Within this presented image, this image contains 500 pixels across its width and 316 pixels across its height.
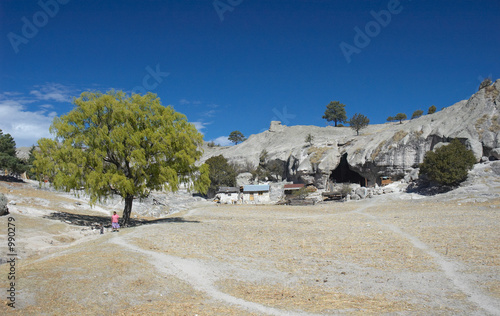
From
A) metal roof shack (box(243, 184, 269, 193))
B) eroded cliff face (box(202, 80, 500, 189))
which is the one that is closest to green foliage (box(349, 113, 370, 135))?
eroded cliff face (box(202, 80, 500, 189))

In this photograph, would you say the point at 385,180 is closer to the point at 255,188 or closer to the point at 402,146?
the point at 402,146

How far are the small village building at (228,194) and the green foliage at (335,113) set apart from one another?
83.4 meters

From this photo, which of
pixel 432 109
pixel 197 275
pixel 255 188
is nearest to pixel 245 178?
pixel 255 188

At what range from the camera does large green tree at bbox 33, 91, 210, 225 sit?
73.7 feet

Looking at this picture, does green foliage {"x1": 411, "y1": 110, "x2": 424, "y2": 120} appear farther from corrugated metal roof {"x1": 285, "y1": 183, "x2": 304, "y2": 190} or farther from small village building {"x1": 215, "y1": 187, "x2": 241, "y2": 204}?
small village building {"x1": 215, "y1": 187, "x2": 241, "y2": 204}

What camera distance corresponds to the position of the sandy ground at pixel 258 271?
8922 millimetres

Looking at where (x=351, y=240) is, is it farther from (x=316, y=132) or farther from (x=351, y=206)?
(x=316, y=132)

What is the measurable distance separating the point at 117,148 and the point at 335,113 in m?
125

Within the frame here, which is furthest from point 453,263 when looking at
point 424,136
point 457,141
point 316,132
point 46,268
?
point 316,132

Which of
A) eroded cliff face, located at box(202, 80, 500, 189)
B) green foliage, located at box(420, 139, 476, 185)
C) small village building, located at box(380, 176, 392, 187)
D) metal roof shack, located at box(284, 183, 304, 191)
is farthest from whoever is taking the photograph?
metal roof shack, located at box(284, 183, 304, 191)

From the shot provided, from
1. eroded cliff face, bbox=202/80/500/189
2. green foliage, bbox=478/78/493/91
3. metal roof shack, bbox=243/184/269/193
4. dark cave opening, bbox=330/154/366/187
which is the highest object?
green foliage, bbox=478/78/493/91

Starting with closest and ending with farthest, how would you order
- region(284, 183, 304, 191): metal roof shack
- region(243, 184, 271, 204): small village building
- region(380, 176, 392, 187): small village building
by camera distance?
region(380, 176, 392, 187): small village building → region(243, 184, 271, 204): small village building → region(284, 183, 304, 191): metal roof shack

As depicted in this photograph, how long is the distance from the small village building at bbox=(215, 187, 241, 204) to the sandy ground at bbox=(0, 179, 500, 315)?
41757 millimetres

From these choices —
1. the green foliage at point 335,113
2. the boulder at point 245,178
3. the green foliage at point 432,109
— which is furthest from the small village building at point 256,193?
the green foliage at point 335,113
